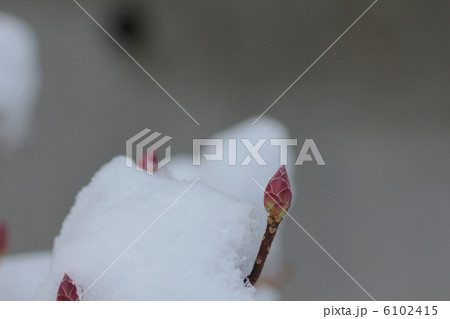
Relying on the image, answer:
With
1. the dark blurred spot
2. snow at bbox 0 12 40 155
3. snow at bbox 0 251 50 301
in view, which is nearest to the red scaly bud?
snow at bbox 0 251 50 301

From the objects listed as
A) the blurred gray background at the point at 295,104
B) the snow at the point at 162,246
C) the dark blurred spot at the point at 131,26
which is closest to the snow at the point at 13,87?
the snow at the point at 162,246

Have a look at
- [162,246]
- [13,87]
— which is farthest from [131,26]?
[162,246]

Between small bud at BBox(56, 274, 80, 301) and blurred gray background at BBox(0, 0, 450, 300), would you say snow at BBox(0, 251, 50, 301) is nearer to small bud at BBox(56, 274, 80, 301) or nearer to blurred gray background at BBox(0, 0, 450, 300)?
small bud at BBox(56, 274, 80, 301)

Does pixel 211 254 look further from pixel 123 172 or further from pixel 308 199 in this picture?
pixel 308 199

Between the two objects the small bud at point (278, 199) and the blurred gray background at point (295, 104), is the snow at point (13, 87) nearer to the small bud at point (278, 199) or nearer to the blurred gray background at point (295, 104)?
the small bud at point (278, 199)

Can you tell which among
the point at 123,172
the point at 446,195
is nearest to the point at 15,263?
the point at 123,172

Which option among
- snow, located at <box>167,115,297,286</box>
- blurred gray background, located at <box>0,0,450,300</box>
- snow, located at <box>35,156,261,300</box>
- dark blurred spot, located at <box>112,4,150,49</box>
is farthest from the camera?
dark blurred spot, located at <box>112,4,150,49</box>

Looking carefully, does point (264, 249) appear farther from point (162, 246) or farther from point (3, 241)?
point (3, 241)
